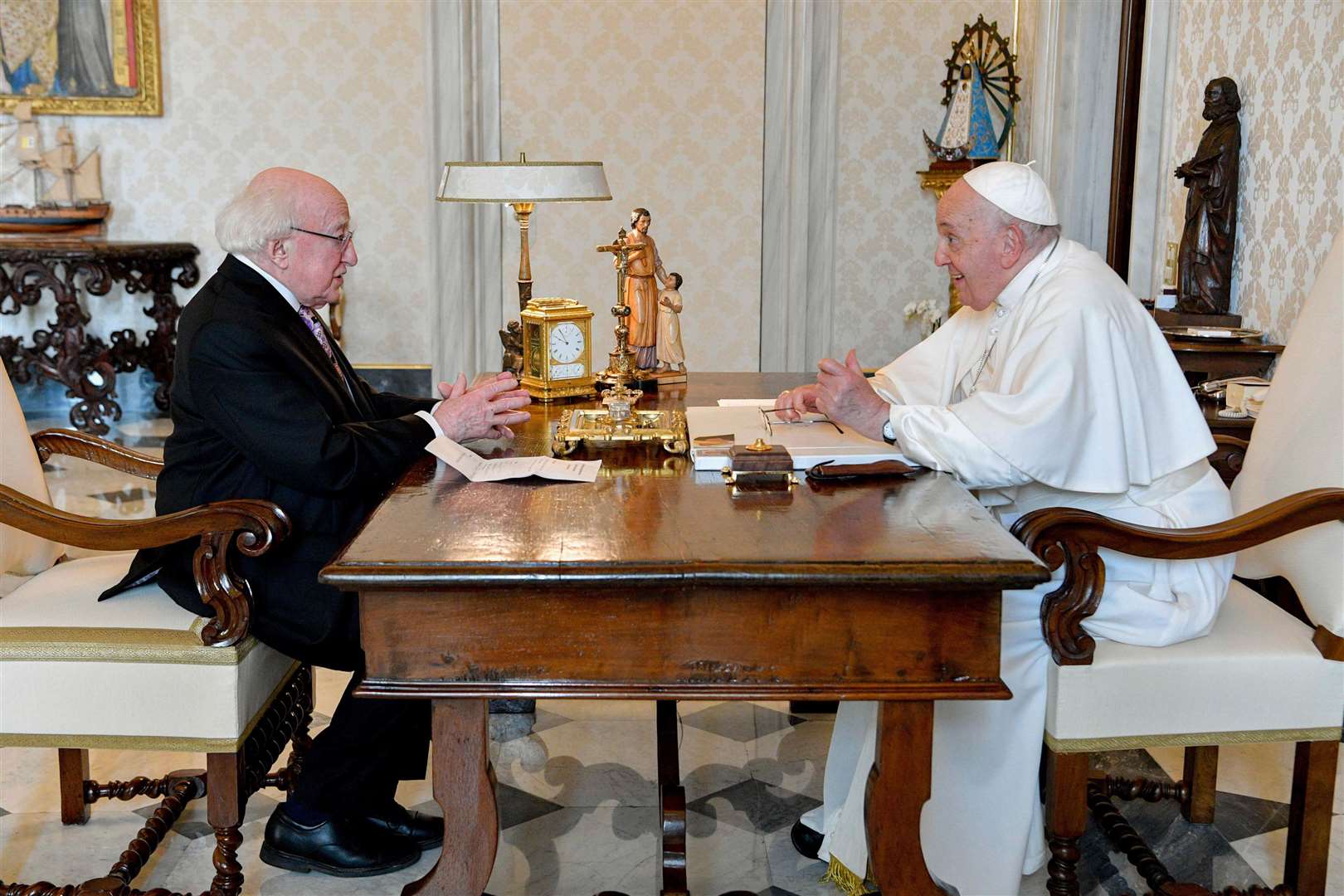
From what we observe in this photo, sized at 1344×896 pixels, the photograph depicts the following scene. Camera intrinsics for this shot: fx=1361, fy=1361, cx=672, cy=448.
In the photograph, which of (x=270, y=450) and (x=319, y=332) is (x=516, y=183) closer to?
(x=319, y=332)

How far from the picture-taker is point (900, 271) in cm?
774

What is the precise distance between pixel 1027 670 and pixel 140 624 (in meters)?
1.68

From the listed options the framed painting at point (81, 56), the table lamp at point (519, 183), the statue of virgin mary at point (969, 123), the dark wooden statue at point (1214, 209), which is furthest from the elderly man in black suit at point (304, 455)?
the framed painting at point (81, 56)

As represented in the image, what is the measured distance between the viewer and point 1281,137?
470 cm

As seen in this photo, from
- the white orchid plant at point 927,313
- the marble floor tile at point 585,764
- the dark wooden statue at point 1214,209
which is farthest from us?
the white orchid plant at point 927,313

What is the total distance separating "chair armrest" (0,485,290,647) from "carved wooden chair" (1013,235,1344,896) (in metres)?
1.39

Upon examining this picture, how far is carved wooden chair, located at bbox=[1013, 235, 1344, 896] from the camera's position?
96.7 inches

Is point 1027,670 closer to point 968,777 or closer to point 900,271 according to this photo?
point 968,777

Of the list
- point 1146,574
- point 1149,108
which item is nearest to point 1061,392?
point 1146,574

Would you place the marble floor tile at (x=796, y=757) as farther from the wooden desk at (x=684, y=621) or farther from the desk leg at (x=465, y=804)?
the desk leg at (x=465, y=804)

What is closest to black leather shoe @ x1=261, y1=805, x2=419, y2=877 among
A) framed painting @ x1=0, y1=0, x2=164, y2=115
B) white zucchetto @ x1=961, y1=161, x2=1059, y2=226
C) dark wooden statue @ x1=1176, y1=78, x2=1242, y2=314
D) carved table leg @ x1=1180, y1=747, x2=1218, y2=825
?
carved table leg @ x1=1180, y1=747, x2=1218, y2=825

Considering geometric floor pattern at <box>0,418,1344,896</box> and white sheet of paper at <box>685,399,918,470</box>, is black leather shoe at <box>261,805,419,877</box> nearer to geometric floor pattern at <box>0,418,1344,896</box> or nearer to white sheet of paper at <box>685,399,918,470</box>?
geometric floor pattern at <box>0,418,1344,896</box>

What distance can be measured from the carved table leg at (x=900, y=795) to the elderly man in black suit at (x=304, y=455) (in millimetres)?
1057

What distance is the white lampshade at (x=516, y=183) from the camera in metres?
3.77
